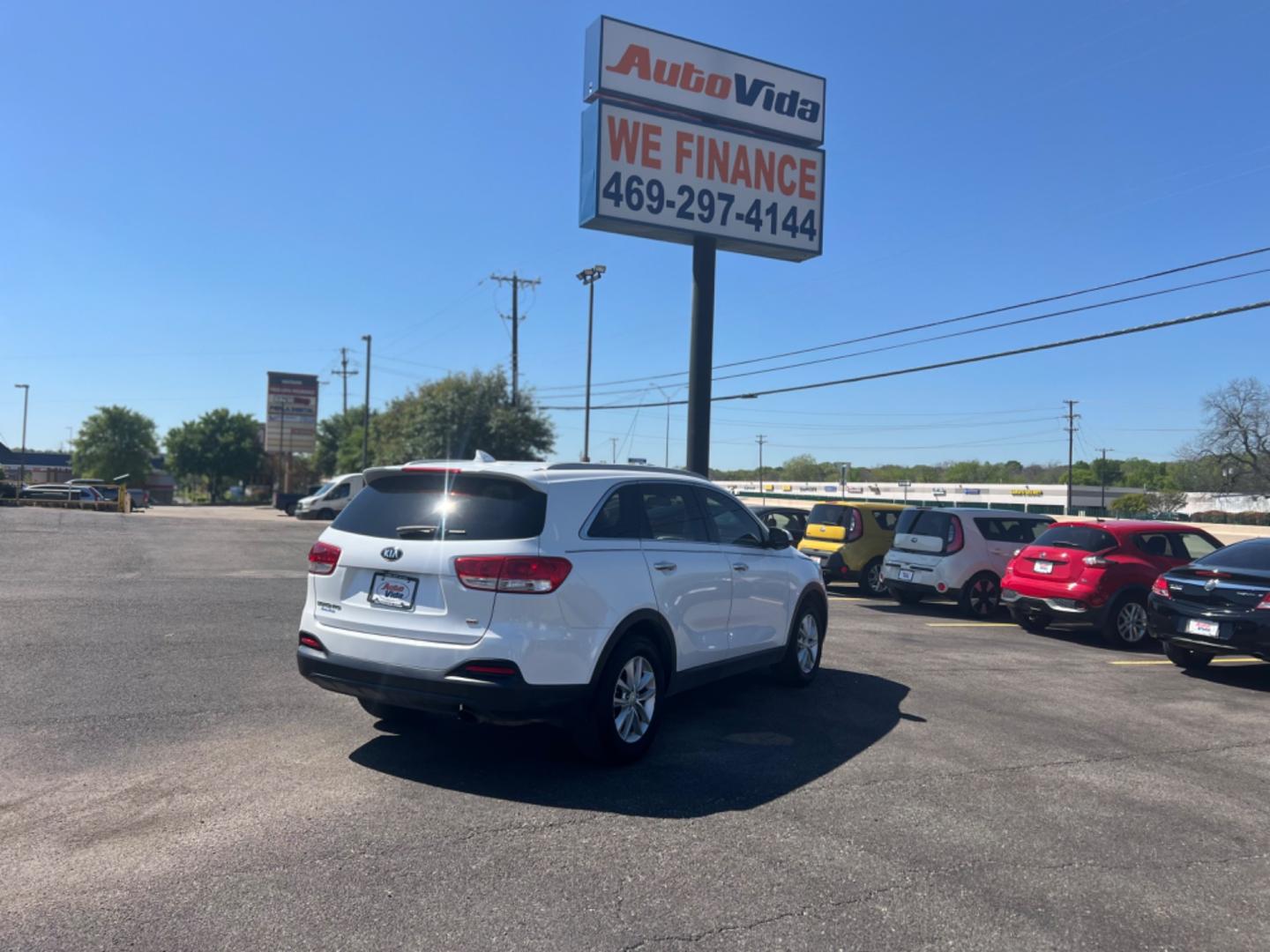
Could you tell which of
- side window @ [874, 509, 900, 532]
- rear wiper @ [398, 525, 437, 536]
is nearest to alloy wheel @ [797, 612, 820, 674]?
rear wiper @ [398, 525, 437, 536]

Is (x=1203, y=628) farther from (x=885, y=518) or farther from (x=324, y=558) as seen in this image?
(x=324, y=558)

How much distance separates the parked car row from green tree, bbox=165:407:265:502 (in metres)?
78.4

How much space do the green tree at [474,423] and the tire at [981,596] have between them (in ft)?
115

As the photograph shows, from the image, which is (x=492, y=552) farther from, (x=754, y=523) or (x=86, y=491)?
(x=86, y=491)

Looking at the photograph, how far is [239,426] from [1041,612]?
3358 inches

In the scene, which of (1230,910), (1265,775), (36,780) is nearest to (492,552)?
(36,780)

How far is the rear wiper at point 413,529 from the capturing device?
218 inches

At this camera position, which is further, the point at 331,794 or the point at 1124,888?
the point at 331,794

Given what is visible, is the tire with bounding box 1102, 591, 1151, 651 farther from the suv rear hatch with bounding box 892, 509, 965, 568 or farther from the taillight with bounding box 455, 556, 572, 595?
the taillight with bounding box 455, 556, 572, 595

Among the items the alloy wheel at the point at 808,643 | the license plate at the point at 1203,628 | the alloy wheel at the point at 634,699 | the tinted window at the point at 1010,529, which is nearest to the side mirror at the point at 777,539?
the alloy wheel at the point at 808,643

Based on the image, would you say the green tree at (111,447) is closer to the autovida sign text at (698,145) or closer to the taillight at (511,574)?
the autovida sign text at (698,145)

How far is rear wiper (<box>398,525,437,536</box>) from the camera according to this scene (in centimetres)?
553

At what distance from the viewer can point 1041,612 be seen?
1227 centimetres

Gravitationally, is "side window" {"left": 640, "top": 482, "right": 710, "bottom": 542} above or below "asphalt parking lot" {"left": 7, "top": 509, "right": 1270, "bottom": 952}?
above
